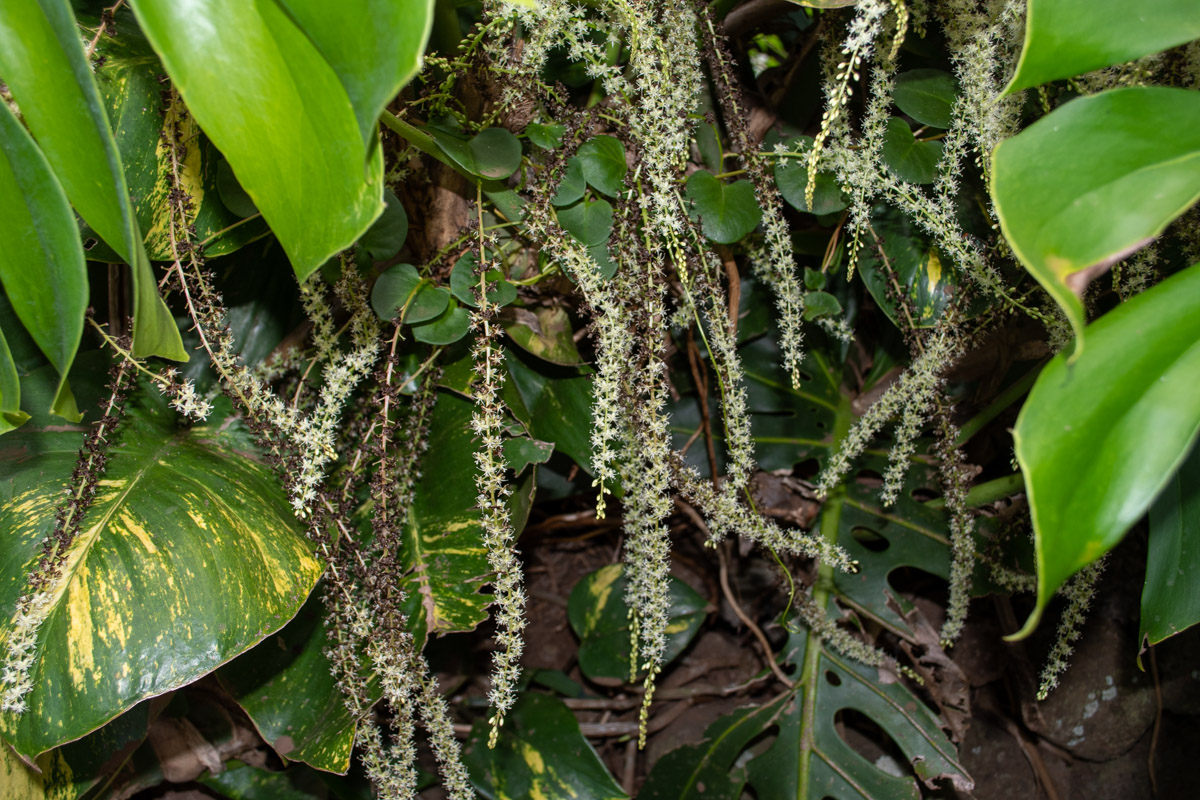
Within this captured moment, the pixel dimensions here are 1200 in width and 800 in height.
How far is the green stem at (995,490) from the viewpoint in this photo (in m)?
1.10

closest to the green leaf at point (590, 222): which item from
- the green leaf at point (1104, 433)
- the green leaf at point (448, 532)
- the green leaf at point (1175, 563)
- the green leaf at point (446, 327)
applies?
the green leaf at point (446, 327)

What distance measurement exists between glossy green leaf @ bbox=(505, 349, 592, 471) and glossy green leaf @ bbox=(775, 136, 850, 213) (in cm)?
36

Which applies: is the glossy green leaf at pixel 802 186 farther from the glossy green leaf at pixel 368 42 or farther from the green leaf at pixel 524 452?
the glossy green leaf at pixel 368 42

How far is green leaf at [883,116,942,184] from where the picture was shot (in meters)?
0.86

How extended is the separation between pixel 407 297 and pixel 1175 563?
0.89 meters

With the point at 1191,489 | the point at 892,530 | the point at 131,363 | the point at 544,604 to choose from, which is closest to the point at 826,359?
the point at 892,530

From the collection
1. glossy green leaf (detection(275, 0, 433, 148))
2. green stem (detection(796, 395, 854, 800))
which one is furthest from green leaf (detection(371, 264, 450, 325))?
green stem (detection(796, 395, 854, 800))

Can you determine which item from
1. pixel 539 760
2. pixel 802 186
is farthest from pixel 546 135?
pixel 539 760

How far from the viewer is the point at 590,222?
82 centimetres

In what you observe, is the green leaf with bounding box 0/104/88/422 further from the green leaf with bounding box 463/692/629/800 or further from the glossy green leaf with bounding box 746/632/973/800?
the glossy green leaf with bounding box 746/632/973/800

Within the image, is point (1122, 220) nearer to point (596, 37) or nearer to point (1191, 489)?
point (1191, 489)

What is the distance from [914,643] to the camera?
119 centimetres

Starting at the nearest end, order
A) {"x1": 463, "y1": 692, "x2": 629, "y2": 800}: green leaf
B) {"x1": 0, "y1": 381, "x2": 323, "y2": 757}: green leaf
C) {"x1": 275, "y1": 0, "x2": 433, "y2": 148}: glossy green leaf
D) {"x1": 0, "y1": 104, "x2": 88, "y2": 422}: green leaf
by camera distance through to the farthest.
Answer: {"x1": 275, "y1": 0, "x2": 433, "y2": 148}: glossy green leaf
{"x1": 0, "y1": 104, "x2": 88, "y2": 422}: green leaf
{"x1": 0, "y1": 381, "x2": 323, "y2": 757}: green leaf
{"x1": 463, "y1": 692, "x2": 629, "y2": 800}: green leaf

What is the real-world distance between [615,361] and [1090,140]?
437 millimetres
